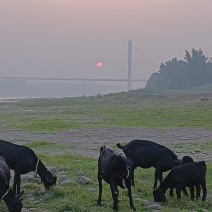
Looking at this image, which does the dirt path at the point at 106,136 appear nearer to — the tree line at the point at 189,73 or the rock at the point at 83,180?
the rock at the point at 83,180

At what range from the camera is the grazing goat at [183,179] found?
11.4m

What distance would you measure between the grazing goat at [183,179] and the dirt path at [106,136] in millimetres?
11872

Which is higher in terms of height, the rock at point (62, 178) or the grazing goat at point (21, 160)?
the grazing goat at point (21, 160)

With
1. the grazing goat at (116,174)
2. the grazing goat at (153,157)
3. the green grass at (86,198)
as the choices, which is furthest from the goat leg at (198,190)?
the grazing goat at (116,174)

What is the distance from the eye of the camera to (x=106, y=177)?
10.9m

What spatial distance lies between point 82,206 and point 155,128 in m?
24.4

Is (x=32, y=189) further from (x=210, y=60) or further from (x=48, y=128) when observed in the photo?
(x=210, y=60)

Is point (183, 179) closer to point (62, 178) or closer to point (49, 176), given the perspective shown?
point (49, 176)

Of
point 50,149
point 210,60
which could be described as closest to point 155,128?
point 50,149

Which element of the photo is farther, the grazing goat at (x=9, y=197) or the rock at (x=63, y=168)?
the rock at (x=63, y=168)

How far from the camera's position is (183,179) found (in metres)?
11.4

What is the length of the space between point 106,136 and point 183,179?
1915cm

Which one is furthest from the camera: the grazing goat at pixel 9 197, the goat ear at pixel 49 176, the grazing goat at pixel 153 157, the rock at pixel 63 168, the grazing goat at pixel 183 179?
the rock at pixel 63 168

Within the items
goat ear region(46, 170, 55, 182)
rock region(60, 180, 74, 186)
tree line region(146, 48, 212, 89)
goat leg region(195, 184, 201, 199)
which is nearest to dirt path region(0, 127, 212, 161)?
rock region(60, 180, 74, 186)
